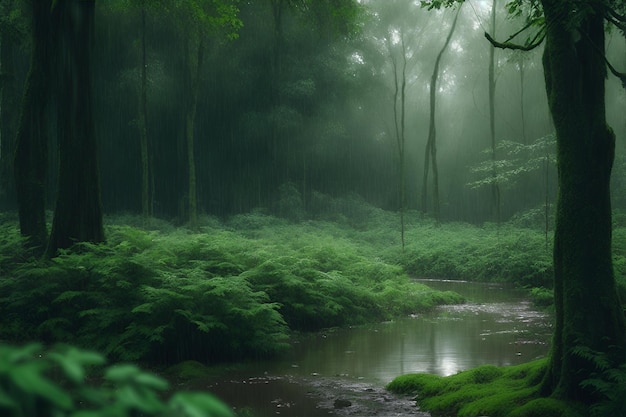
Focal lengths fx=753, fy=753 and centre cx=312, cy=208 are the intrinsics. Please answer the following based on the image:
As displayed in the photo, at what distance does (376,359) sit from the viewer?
1229cm

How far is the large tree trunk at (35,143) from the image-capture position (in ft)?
54.7

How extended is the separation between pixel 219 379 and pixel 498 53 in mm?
41991

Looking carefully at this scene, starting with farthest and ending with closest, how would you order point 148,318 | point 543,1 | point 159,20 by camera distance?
point 159,20, point 148,318, point 543,1

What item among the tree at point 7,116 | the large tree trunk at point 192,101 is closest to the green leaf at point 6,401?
the tree at point 7,116

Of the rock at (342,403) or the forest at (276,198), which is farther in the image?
the rock at (342,403)

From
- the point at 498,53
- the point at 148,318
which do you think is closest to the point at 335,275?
the point at 148,318

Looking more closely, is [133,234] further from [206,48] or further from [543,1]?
[206,48]

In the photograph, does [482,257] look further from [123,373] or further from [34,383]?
[34,383]

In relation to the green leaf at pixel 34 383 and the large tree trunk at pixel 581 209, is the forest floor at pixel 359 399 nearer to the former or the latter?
the large tree trunk at pixel 581 209

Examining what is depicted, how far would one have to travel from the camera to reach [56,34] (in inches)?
638

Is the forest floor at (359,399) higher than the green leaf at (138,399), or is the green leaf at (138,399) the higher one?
the green leaf at (138,399)

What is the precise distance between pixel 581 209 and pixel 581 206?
36 mm

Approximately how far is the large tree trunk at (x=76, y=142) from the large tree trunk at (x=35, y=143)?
3.89ft

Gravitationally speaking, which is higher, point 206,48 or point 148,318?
point 206,48
